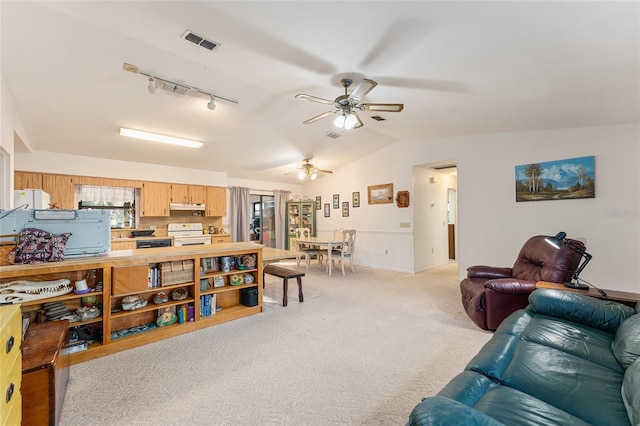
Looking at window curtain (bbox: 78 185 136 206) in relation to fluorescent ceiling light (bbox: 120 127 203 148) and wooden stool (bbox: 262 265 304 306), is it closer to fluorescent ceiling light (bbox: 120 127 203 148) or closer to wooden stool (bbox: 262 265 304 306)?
fluorescent ceiling light (bbox: 120 127 203 148)

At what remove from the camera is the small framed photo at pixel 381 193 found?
20.5 ft

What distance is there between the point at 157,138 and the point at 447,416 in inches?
195

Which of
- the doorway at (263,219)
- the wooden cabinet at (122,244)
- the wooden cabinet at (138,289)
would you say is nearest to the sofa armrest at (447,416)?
the wooden cabinet at (138,289)

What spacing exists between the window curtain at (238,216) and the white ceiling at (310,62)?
2711 mm

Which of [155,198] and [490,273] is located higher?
[155,198]

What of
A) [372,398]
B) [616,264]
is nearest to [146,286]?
[372,398]

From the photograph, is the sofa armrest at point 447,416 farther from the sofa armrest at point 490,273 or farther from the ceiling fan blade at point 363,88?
the sofa armrest at point 490,273

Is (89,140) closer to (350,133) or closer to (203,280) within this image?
(203,280)

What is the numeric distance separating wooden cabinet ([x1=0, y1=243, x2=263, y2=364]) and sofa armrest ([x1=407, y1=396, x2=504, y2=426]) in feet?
8.51

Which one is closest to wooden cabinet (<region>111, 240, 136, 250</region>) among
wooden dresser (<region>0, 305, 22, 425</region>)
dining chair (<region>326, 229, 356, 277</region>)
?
dining chair (<region>326, 229, 356, 277</region>)

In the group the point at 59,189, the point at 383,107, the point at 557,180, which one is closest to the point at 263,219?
the point at 59,189

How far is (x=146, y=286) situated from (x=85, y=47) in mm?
2322

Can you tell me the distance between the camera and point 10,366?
1.20m

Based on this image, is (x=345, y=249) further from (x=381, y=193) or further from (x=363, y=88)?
(x=363, y=88)
